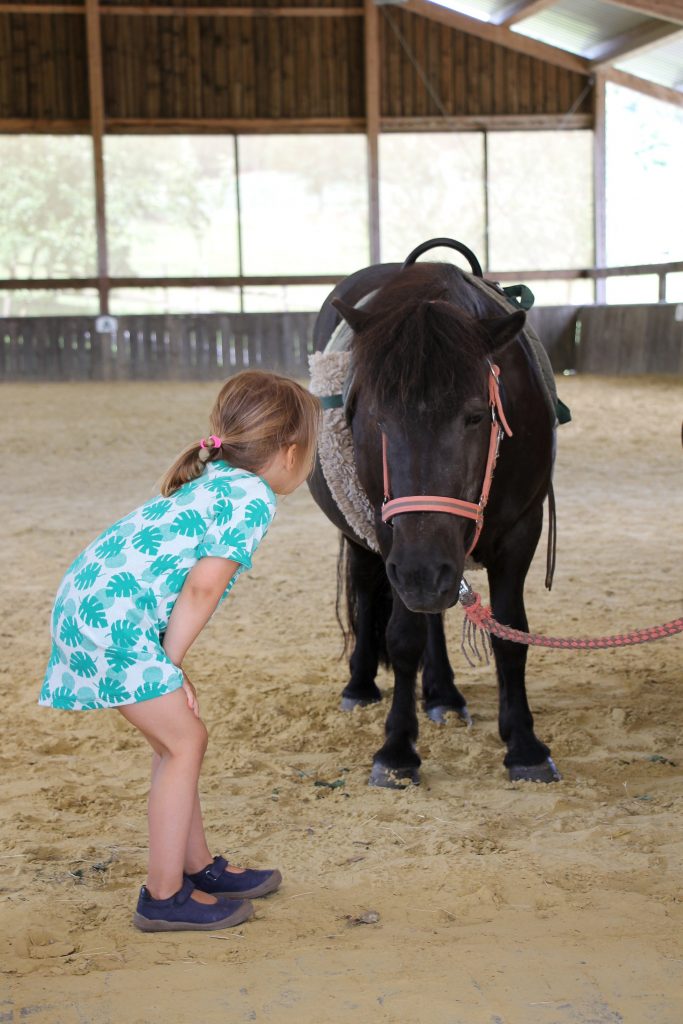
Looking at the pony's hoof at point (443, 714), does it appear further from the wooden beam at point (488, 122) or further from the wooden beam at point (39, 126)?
the wooden beam at point (39, 126)

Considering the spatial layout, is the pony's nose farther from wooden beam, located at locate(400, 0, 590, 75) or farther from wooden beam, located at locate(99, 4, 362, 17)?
wooden beam, located at locate(400, 0, 590, 75)

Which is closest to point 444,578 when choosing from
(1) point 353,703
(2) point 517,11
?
(1) point 353,703

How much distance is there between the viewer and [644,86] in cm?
1599

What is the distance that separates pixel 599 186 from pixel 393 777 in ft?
50.9

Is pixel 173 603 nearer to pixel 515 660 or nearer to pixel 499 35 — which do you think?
pixel 515 660

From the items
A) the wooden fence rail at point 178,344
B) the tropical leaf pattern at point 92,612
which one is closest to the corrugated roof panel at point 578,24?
→ the wooden fence rail at point 178,344

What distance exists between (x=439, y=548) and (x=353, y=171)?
1507 cm

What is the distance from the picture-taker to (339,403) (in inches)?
124

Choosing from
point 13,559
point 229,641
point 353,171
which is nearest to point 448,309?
point 229,641

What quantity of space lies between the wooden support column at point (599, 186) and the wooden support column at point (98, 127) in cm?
744

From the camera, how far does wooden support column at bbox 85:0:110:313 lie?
15602mm

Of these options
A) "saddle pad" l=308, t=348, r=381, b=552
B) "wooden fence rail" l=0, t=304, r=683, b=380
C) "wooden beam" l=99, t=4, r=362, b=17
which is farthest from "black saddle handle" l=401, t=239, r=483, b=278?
"wooden beam" l=99, t=4, r=362, b=17

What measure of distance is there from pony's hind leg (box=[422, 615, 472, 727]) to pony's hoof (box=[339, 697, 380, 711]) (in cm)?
20

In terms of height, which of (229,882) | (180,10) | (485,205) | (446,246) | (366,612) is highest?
(180,10)
